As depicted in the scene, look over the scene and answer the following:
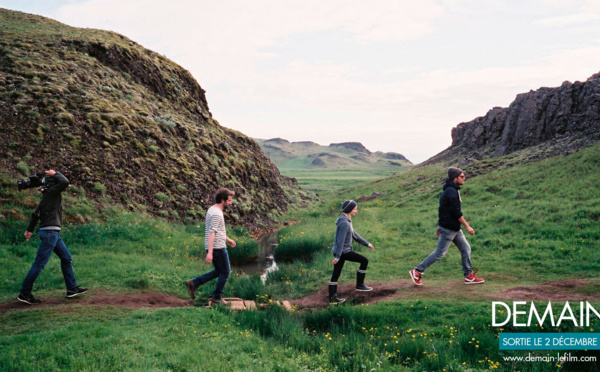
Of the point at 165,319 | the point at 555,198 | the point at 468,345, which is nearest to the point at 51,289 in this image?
the point at 165,319

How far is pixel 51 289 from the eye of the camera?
1069 cm

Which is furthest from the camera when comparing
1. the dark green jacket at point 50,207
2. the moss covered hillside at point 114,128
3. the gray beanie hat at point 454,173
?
the moss covered hillside at point 114,128

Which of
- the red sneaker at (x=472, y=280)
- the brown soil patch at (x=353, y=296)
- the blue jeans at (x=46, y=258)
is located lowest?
the brown soil patch at (x=353, y=296)

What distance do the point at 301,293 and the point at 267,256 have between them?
748 centimetres

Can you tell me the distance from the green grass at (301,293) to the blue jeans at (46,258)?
87 cm

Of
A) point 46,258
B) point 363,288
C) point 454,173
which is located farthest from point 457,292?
point 46,258

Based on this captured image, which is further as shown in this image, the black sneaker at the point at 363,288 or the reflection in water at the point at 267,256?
the reflection in water at the point at 267,256

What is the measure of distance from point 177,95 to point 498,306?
3480 cm

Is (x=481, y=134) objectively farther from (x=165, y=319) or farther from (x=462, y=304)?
(x=165, y=319)

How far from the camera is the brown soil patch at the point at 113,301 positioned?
915 centimetres

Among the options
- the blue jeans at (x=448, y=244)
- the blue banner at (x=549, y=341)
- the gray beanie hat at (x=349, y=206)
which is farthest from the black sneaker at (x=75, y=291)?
the blue banner at (x=549, y=341)

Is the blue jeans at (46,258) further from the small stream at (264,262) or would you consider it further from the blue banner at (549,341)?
the blue banner at (549,341)

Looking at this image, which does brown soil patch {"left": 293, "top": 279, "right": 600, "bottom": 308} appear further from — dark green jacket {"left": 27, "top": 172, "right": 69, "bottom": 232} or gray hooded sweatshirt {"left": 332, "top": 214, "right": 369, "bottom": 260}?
dark green jacket {"left": 27, "top": 172, "right": 69, "bottom": 232}

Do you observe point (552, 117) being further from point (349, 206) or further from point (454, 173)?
point (349, 206)
